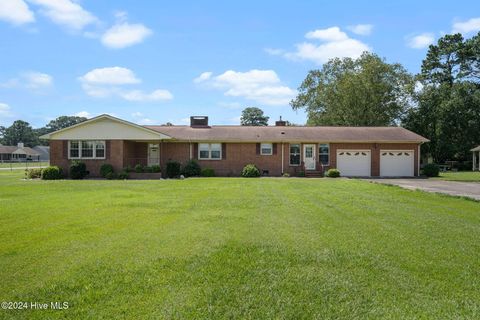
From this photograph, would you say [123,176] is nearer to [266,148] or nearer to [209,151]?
[209,151]

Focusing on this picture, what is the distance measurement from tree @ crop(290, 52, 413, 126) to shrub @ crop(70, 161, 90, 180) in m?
29.3

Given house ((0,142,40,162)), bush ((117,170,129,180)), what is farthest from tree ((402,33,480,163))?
house ((0,142,40,162))

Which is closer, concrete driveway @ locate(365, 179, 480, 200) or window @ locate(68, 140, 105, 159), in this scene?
concrete driveway @ locate(365, 179, 480, 200)

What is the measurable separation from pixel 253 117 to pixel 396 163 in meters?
68.9

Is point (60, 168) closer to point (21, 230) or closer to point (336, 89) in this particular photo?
point (21, 230)

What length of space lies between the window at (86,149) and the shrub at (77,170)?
1.35 m

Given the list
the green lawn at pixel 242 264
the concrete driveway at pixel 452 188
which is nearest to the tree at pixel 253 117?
the concrete driveway at pixel 452 188

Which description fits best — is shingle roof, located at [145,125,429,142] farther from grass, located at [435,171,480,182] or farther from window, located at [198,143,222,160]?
grass, located at [435,171,480,182]

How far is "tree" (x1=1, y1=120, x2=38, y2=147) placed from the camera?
112688 mm

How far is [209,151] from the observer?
28859 millimetres

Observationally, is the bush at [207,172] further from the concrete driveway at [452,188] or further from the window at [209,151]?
the concrete driveway at [452,188]

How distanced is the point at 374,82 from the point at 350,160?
17.8 meters

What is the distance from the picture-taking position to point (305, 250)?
6.41 m

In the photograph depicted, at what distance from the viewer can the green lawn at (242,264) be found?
4.29 m
